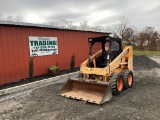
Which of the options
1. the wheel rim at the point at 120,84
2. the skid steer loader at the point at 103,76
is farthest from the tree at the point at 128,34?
the wheel rim at the point at 120,84

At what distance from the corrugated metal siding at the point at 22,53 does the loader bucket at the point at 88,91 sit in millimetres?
3610

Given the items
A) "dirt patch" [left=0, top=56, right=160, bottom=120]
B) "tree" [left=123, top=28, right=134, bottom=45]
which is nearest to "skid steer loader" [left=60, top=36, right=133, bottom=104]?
"dirt patch" [left=0, top=56, right=160, bottom=120]

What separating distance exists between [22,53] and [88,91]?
15.4ft

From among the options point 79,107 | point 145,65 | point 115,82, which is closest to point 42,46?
point 115,82

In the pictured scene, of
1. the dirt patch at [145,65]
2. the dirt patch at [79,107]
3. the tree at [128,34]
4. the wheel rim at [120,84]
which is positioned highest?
the tree at [128,34]

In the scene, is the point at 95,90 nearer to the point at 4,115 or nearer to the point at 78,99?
the point at 78,99

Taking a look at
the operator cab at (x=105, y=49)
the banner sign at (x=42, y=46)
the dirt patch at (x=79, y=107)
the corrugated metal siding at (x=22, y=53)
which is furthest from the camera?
the banner sign at (x=42, y=46)

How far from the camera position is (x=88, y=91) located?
763 cm

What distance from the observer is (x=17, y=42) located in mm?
10430

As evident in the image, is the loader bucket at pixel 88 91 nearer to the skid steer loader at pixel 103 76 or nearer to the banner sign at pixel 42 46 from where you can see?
the skid steer loader at pixel 103 76

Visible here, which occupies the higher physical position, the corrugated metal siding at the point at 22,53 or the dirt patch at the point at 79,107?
the corrugated metal siding at the point at 22,53

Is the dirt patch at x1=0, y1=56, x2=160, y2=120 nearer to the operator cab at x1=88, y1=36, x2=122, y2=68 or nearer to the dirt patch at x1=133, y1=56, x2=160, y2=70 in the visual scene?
the operator cab at x1=88, y1=36, x2=122, y2=68

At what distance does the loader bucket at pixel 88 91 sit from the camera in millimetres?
6774

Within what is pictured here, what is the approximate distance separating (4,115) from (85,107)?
95.1 inches
